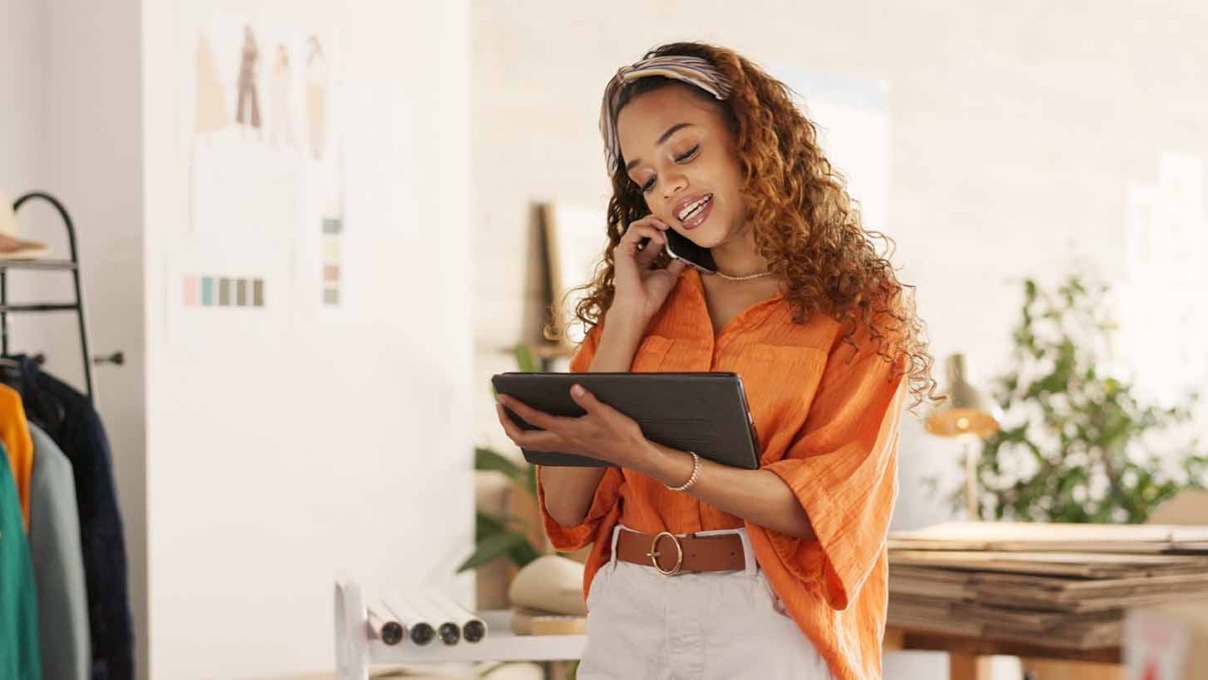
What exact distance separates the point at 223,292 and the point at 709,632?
2.24 meters

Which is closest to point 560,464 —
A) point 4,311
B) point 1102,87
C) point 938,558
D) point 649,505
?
point 649,505

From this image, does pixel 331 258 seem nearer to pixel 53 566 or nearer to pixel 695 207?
pixel 53 566

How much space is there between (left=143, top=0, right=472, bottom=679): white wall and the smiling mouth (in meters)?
2.01

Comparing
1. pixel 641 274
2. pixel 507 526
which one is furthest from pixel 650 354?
pixel 507 526

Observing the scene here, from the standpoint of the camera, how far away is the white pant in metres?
1.57

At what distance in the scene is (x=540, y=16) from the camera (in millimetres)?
4570

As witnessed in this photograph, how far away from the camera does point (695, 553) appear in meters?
1.61

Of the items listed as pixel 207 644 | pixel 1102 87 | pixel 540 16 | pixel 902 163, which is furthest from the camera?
pixel 1102 87

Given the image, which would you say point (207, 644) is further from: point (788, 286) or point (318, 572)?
point (788, 286)

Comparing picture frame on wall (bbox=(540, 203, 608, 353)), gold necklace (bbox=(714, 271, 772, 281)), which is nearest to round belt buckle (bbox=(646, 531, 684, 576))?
gold necklace (bbox=(714, 271, 772, 281))

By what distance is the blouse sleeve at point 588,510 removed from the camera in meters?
1.77

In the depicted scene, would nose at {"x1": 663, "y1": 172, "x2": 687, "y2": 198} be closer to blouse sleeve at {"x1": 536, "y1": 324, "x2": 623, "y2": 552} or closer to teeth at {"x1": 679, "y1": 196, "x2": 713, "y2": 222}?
teeth at {"x1": 679, "y1": 196, "x2": 713, "y2": 222}

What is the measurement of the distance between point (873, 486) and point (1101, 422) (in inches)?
134

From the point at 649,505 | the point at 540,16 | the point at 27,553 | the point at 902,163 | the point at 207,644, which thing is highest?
the point at 540,16
